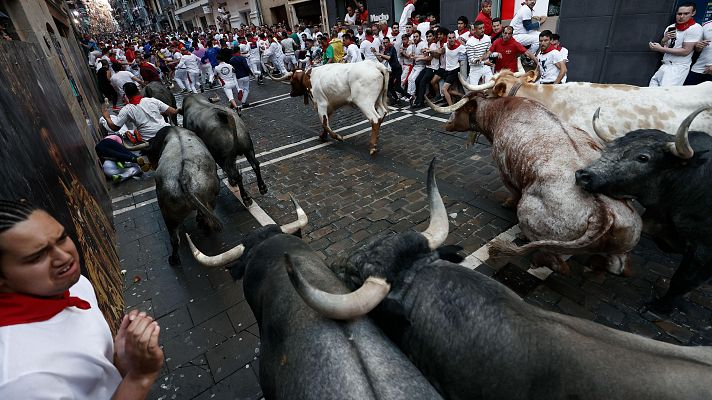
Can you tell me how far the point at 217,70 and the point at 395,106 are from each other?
6.62 meters

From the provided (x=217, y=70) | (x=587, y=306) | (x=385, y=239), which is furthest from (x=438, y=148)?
(x=217, y=70)

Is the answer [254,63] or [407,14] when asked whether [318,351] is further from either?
[254,63]

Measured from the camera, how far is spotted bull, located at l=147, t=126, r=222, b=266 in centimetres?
494

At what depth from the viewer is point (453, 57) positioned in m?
10.7

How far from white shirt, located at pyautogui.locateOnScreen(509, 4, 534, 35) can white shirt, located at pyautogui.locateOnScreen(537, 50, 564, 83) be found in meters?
2.19

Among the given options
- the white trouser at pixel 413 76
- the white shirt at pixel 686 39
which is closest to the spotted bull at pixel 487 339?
Result: the white shirt at pixel 686 39

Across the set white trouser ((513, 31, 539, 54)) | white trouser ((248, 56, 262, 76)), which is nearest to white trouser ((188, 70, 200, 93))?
white trouser ((248, 56, 262, 76))

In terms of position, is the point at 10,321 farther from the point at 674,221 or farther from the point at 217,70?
the point at 217,70

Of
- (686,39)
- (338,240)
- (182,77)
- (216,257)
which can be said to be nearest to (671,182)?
(338,240)

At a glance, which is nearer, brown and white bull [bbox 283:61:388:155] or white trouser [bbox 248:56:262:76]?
brown and white bull [bbox 283:61:388:155]

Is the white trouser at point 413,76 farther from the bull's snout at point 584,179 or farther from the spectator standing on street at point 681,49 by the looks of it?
the bull's snout at point 584,179

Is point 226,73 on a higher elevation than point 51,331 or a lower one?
lower

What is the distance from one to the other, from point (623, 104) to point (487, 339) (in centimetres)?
444

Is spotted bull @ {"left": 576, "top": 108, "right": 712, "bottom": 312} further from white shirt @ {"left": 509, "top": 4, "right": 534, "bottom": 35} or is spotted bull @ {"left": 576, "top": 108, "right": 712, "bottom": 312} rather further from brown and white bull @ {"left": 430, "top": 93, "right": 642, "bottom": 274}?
white shirt @ {"left": 509, "top": 4, "right": 534, "bottom": 35}
